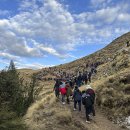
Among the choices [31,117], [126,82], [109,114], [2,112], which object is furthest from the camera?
[126,82]

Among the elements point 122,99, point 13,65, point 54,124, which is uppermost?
point 13,65

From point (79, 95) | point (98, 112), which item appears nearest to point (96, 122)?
point (79, 95)

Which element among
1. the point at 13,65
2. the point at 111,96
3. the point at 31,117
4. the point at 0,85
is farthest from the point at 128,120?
the point at 13,65

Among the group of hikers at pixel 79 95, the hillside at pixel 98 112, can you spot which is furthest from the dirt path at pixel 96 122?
the group of hikers at pixel 79 95

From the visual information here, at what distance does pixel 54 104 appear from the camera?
27.6 meters

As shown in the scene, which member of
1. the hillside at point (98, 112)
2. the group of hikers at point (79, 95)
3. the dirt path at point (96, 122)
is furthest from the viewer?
the group of hikers at point (79, 95)

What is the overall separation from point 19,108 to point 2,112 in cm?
870

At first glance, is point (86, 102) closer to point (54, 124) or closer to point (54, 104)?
point (54, 124)

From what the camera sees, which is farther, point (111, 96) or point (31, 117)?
point (111, 96)

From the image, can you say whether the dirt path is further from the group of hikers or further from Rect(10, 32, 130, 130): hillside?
the group of hikers

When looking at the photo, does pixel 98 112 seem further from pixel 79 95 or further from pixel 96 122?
pixel 96 122

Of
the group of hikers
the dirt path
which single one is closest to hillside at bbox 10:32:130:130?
the dirt path

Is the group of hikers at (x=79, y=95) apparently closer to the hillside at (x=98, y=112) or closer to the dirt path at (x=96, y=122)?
the dirt path at (x=96, y=122)

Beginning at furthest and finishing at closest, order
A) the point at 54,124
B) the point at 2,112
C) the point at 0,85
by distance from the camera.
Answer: the point at 0,85 < the point at 54,124 < the point at 2,112
